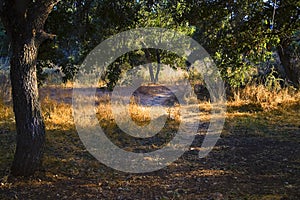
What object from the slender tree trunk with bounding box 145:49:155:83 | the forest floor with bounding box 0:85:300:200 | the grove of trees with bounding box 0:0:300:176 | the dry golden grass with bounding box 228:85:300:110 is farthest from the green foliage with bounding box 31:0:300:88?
the dry golden grass with bounding box 228:85:300:110

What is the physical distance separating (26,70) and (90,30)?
1815mm

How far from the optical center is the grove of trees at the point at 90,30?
3.36 meters

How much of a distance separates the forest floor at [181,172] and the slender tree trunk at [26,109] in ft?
0.62

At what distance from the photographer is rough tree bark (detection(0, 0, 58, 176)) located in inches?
129

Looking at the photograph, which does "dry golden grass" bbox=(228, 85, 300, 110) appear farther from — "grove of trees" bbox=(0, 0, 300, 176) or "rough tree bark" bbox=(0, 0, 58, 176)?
"rough tree bark" bbox=(0, 0, 58, 176)

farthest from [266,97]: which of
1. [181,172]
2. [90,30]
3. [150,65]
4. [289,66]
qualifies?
[90,30]

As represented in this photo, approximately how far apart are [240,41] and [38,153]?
3681 millimetres

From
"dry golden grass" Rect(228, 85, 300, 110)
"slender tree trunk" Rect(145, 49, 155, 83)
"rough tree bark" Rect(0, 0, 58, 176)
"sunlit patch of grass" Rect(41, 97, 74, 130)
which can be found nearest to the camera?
"rough tree bark" Rect(0, 0, 58, 176)

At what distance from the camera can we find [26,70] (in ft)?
11.1

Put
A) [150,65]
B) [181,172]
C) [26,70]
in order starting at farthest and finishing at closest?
1. [150,65]
2. [181,172]
3. [26,70]

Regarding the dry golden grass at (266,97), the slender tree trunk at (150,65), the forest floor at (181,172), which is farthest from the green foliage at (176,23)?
the dry golden grass at (266,97)

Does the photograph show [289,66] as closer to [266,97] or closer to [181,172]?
[266,97]

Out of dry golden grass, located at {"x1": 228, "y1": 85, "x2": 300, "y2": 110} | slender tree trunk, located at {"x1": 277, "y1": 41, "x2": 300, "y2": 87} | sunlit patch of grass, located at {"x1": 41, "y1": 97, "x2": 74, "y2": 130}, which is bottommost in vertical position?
sunlit patch of grass, located at {"x1": 41, "y1": 97, "x2": 74, "y2": 130}

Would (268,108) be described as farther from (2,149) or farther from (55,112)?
(2,149)
